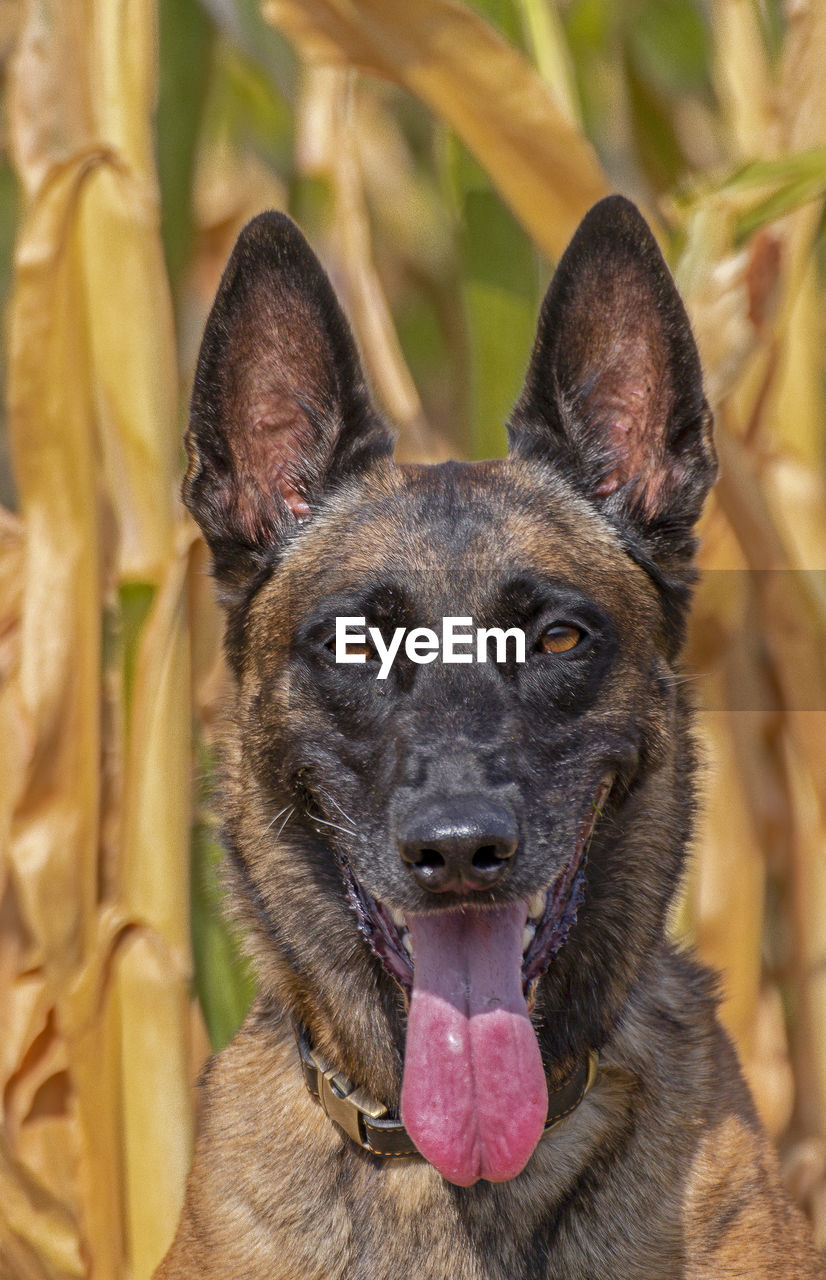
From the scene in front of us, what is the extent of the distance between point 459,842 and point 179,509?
1371mm

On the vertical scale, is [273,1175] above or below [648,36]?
below

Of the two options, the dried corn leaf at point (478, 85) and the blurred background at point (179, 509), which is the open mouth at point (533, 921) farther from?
the dried corn leaf at point (478, 85)

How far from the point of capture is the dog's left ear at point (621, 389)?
2141 millimetres

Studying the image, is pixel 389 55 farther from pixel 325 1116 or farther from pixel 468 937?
pixel 325 1116

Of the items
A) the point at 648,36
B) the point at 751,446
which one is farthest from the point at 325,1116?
the point at 648,36

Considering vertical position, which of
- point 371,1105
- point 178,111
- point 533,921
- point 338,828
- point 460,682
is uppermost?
point 178,111

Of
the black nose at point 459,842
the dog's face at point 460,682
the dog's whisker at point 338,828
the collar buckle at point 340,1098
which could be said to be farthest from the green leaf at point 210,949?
the black nose at point 459,842

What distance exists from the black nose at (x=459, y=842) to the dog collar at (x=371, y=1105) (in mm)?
477

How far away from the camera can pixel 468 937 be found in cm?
189

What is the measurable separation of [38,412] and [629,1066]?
177 cm

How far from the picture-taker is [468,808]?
1.76 metres

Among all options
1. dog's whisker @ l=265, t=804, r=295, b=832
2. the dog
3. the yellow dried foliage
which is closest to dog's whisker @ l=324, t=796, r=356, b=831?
the dog

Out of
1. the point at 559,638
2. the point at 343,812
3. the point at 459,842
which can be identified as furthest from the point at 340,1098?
the point at 559,638

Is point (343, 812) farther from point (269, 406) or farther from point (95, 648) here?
point (95, 648)
